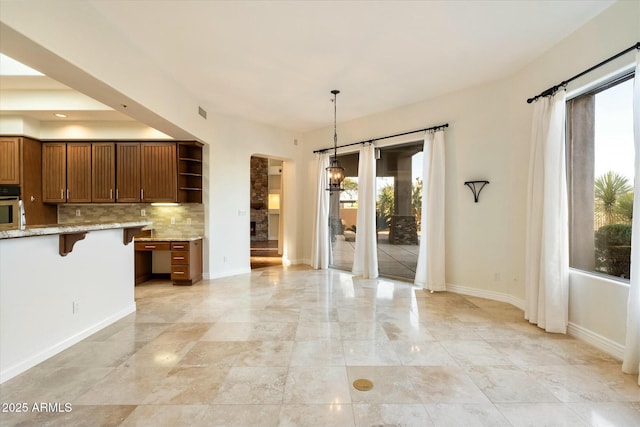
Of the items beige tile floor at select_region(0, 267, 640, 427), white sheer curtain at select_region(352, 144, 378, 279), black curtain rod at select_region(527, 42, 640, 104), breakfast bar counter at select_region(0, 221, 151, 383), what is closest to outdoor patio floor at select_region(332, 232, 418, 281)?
white sheer curtain at select_region(352, 144, 378, 279)

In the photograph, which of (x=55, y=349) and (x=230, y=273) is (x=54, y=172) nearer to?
(x=230, y=273)

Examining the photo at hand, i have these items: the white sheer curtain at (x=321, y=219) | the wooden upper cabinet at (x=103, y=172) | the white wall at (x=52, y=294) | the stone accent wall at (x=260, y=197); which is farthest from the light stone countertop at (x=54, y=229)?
the stone accent wall at (x=260, y=197)

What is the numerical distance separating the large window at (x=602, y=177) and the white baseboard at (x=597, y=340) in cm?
62

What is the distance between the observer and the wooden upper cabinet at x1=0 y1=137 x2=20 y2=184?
15.2ft

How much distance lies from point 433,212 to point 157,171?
5.00m

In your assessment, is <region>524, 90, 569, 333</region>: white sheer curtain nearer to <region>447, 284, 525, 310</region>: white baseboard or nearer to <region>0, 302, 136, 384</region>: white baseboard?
<region>447, 284, 525, 310</region>: white baseboard

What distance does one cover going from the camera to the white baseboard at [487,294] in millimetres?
3977

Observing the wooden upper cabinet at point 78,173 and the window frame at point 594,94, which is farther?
the wooden upper cabinet at point 78,173

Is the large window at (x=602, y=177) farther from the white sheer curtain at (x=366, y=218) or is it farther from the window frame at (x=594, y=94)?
the white sheer curtain at (x=366, y=218)

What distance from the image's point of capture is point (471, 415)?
1829 millimetres

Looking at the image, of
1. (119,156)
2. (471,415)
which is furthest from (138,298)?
(471,415)

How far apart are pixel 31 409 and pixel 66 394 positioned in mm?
181

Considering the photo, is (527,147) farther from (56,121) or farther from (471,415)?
(56,121)

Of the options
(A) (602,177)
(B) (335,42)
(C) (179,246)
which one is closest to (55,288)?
(C) (179,246)
